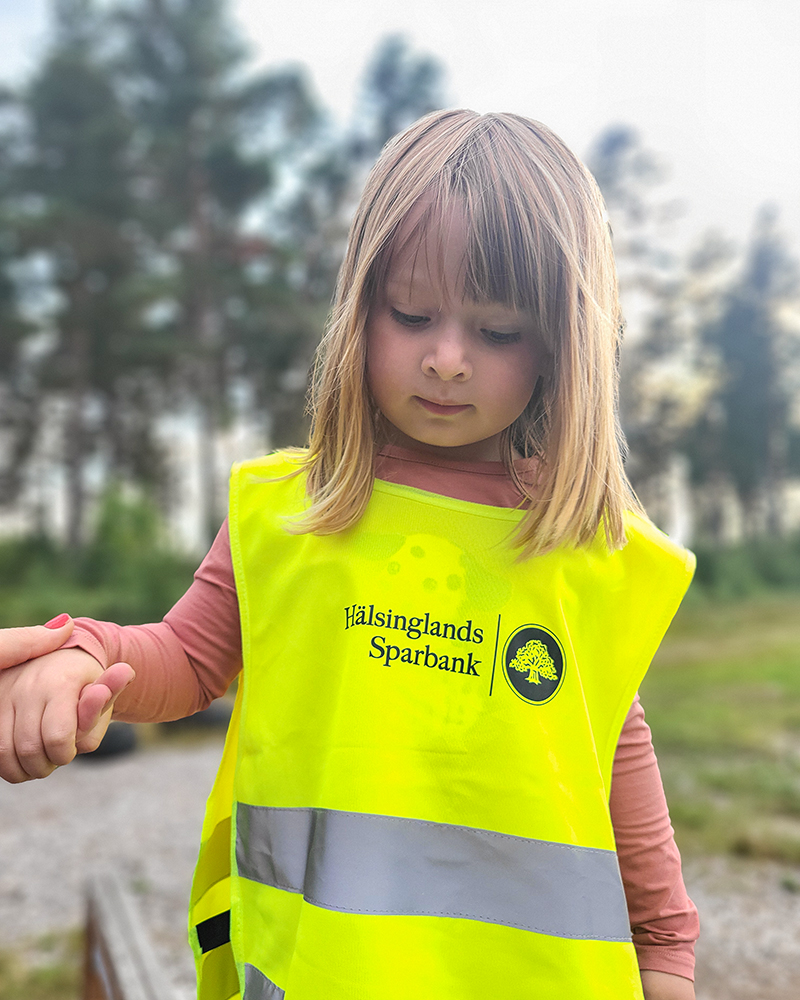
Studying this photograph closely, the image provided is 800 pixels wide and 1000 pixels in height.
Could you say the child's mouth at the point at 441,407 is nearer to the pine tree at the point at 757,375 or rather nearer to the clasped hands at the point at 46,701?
the clasped hands at the point at 46,701

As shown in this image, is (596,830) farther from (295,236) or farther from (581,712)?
(295,236)

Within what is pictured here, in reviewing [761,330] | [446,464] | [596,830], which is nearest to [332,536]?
[446,464]

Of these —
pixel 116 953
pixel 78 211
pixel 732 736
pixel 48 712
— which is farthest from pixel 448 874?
pixel 78 211

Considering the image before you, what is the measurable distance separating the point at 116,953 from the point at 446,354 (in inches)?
76.8

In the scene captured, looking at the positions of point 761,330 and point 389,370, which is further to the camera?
point 761,330

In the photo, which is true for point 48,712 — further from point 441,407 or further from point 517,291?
point 517,291

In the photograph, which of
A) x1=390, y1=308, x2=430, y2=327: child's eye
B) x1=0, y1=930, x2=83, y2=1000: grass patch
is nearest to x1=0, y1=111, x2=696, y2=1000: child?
x1=390, y1=308, x2=430, y2=327: child's eye

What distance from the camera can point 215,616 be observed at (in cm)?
123

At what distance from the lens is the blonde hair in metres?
1.10

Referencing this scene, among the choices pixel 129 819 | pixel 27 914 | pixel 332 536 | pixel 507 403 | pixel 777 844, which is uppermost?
pixel 507 403

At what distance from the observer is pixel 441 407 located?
3.68 feet

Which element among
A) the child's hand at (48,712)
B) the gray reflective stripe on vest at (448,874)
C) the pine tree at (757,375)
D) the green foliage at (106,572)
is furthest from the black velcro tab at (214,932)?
the pine tree at (757,375)

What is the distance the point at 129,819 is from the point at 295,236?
1408 cm

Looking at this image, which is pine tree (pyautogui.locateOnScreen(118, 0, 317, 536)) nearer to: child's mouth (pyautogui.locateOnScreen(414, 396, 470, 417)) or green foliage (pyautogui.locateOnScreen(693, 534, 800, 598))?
green foliage (pyautogui.locateOnScreen(693, 534, 800, 598))
